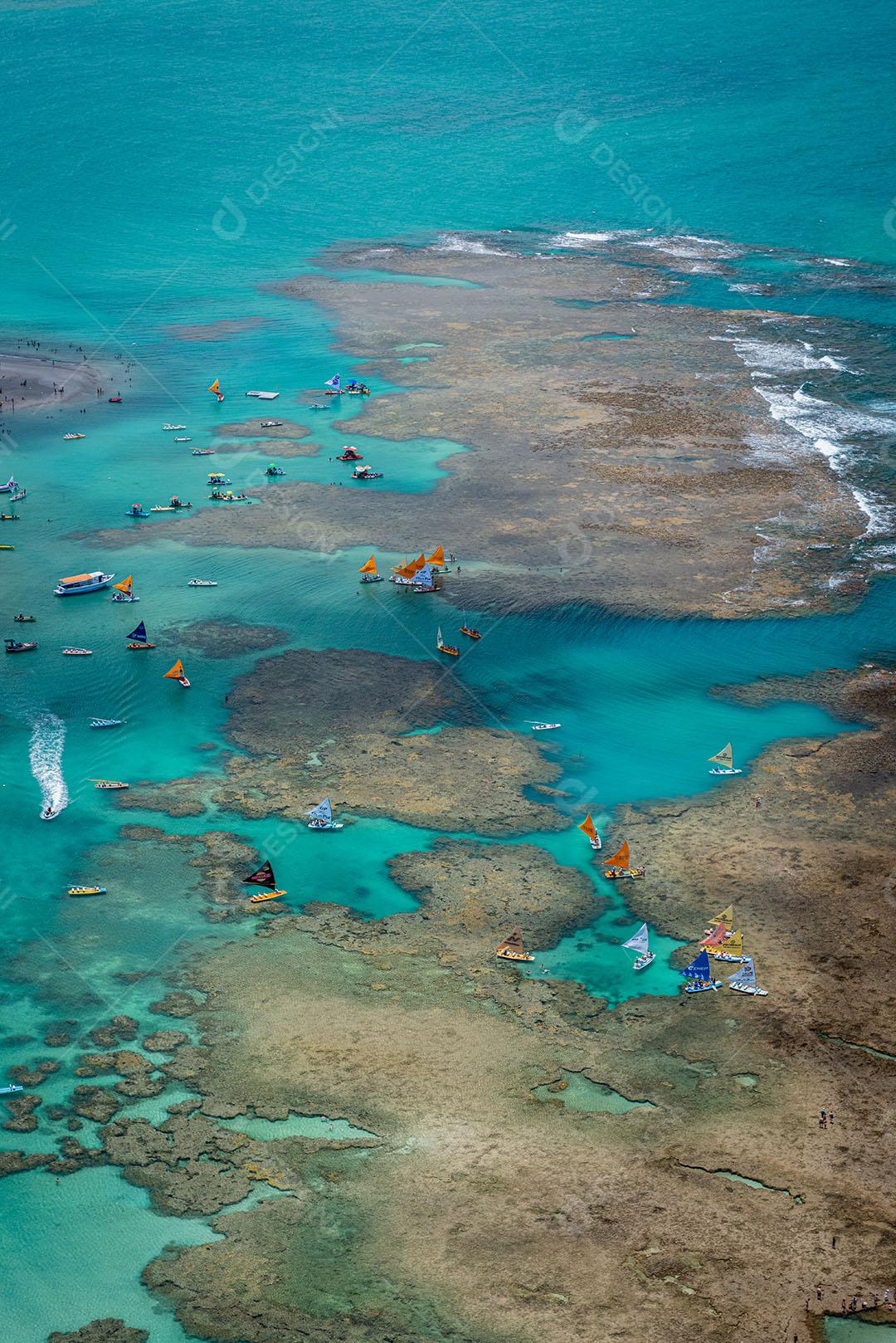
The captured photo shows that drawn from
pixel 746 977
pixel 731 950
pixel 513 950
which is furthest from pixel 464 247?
pixel 746 977

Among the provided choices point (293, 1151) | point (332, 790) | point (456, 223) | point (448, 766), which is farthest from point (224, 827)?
point (456, 223)

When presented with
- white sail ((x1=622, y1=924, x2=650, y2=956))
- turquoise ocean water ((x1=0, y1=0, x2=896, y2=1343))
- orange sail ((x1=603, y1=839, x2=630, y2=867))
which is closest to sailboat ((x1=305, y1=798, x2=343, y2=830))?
turquoise ocean water ((x1=0, y1=0, x2=896, y2=1343))

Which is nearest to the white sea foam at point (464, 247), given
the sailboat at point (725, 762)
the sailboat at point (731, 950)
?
the sailboat at point (725, 762)

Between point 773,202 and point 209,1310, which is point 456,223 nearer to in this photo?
point 773,202

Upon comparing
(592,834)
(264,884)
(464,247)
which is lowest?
(592,834)

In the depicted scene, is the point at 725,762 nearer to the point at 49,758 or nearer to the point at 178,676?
the point at 178,676

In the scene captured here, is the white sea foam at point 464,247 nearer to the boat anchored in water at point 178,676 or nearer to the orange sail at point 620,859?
the boat anchored in water at point 178,676

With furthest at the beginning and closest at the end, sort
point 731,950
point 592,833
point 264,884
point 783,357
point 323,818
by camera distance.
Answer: point 783,357
point 323,818
point 592,833
point 264,884
point 731,950
